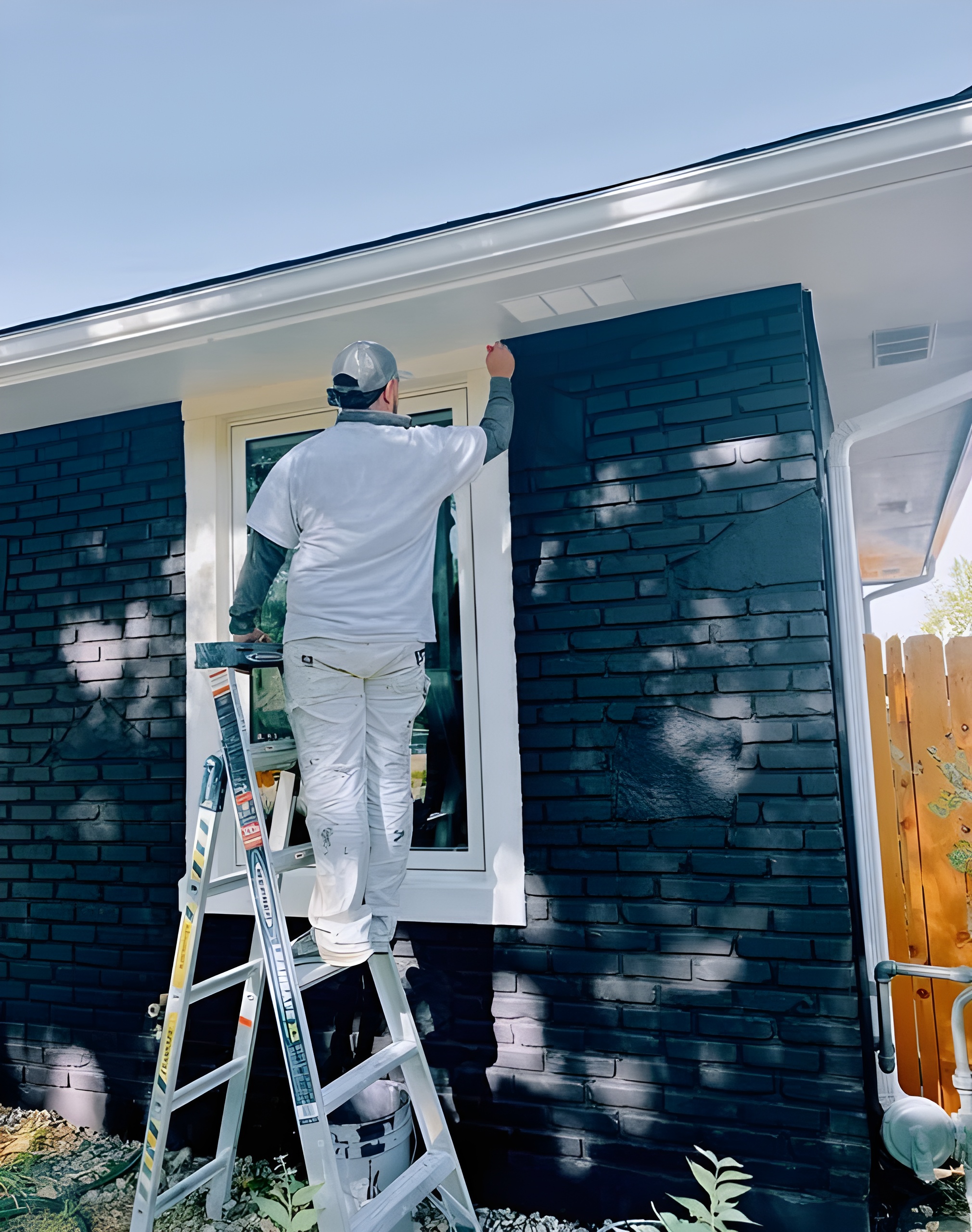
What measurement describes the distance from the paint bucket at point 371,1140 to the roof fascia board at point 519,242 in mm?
2245

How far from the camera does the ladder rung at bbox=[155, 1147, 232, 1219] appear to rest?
7.31ft

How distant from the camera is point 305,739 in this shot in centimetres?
214

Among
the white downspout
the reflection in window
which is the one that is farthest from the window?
the white downspout

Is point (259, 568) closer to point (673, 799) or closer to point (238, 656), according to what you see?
point (238, 656)

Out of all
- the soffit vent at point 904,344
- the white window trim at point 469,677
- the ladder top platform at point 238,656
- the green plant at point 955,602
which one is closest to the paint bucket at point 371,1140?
the white window trim at point 469,677

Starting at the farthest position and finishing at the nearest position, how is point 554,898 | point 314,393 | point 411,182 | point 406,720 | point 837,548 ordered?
point 411,182 → point 314,393 → point 837,548 → point 554,898 → point 406,720

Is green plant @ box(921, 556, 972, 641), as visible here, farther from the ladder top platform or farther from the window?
the ladder top platform

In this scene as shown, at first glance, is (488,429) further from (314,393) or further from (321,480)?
(314,393)

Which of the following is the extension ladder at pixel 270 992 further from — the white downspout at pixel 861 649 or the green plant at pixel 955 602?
the green plant at pixel 955 602

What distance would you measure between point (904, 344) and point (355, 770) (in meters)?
2.51

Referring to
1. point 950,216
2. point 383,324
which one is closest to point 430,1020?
point 383,324

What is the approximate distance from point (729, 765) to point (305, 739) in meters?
1.24

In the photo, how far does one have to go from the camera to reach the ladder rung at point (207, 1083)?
2203 millimetres

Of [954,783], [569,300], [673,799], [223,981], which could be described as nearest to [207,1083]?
[223,981]
